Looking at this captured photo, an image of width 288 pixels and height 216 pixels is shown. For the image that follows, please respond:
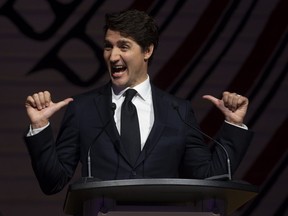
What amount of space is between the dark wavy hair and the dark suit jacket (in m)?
0.21

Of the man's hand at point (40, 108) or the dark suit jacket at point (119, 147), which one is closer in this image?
the man's hand at point (40, 108)

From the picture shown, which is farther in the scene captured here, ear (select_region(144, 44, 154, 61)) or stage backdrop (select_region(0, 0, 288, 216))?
stage backdrop (select_region(0, 0, 288, 216))

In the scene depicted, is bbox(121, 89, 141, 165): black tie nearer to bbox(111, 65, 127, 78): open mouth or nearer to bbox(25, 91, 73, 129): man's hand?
bbox(111, 65, 127, 78): open mouth

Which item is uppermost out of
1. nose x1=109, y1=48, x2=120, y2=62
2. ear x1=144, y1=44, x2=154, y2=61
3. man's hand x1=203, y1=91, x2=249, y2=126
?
man's hand x1=203, y1=91, x2=249, y2=126

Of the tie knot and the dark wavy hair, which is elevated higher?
the dark wavy hair

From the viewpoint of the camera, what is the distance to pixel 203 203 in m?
2.45

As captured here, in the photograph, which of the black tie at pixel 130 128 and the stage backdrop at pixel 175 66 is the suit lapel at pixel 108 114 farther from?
the stage backdrop at pixel 175 66

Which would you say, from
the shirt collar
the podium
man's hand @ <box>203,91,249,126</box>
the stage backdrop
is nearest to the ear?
the shirt collar

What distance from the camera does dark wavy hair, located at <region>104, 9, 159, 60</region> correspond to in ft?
10.2

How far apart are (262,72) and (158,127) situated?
6.30 ft

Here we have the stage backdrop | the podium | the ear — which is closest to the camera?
the podium

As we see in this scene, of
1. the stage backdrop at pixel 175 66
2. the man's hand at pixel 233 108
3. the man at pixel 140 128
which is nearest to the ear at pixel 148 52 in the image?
the man at pixel 140 128

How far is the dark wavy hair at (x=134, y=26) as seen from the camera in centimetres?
309

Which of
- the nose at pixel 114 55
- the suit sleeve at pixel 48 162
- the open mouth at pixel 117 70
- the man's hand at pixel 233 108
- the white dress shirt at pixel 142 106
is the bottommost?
the suit sleeve at pixel 48 162
